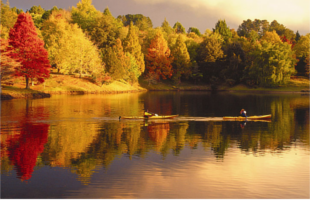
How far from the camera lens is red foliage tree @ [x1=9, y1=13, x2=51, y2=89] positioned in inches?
2640

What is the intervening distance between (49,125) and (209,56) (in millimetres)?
92653

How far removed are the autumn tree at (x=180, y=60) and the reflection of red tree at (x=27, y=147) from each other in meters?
87.0

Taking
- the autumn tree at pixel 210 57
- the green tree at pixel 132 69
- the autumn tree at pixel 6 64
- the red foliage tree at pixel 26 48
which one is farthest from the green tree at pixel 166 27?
the autumn tree at pixel 6 64


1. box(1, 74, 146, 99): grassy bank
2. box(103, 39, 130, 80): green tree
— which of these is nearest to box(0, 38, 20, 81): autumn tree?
box(1, 74, 146, 99): grassy bank

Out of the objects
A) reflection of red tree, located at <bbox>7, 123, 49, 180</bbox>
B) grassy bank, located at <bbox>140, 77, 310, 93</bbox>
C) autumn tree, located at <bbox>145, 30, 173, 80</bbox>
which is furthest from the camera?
autumn tree, located at <bbox>145, 30, 173, 80</bbox>

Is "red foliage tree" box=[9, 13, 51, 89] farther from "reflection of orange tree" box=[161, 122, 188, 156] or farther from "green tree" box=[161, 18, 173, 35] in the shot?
"green tree" box=[161, 18, 173, 35]

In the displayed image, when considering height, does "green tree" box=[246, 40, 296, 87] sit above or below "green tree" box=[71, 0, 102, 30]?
below

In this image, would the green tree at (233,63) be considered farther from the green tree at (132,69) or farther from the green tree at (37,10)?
the green tree at (37,10)

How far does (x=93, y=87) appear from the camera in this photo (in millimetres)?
89750

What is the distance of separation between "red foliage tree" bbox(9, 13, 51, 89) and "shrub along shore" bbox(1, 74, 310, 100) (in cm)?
381

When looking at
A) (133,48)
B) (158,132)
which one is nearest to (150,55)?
(133,48)

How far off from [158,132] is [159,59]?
281 feet

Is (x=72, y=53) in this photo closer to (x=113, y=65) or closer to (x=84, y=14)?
(x=113, y=65)

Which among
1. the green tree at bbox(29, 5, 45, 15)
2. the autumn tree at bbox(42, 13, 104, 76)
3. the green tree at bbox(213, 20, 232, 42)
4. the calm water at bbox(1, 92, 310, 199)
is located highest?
the green tree at bbox(29, 5, 45, 15)
